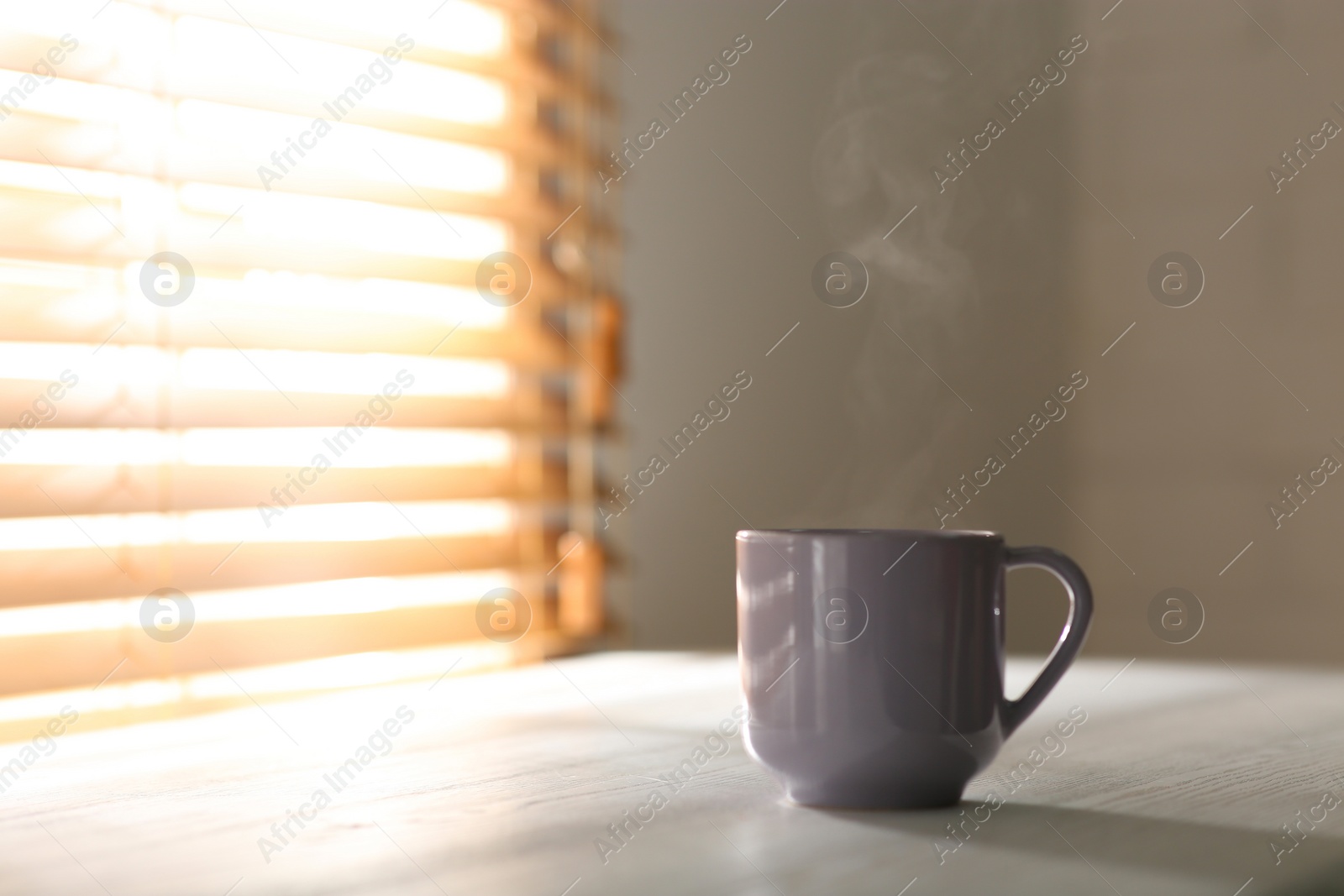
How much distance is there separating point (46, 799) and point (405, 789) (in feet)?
0.56

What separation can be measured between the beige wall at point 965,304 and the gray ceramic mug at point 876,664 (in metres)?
0.85

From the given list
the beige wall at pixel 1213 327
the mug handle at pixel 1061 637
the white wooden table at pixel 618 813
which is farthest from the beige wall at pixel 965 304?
the mug handle at pixel 1061 637

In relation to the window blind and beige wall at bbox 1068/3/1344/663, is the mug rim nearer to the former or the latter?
the window blind

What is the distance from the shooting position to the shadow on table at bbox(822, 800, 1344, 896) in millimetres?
500

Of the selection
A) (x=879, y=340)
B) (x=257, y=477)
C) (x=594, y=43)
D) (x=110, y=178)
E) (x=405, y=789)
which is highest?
(x=594, y=43)

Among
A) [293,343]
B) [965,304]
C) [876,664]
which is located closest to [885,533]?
[876,664]

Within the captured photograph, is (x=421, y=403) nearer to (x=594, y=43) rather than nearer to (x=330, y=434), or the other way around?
(x=330, y=434)

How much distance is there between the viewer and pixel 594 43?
1.45m

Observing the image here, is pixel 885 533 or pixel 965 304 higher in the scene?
pixel 965 304

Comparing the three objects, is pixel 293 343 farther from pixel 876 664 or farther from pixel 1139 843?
pixel 1139 843

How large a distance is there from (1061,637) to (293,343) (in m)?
0.78

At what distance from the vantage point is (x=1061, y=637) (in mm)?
600

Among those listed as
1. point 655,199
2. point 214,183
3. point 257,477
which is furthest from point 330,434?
point 655,199

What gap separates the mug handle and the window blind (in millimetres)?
724
